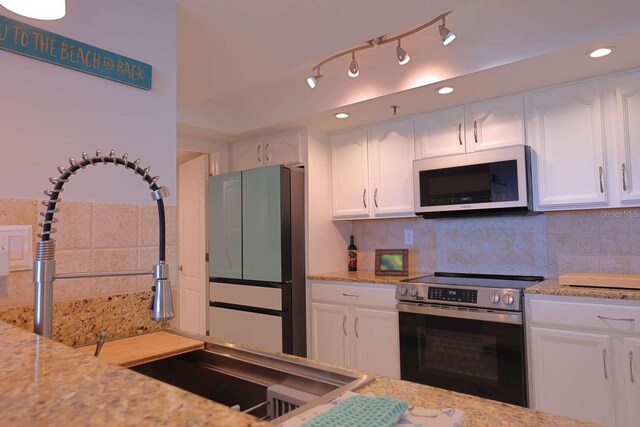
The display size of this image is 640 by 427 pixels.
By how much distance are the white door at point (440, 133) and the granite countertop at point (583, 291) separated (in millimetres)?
1019

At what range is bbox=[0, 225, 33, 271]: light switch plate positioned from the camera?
43.8 inches

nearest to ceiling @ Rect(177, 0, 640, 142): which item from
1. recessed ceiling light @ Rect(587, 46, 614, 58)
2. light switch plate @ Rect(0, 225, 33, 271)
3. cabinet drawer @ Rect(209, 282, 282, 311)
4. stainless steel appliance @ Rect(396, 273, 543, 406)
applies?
recessed ceiling light @ Rect(587, 46, 614, 58)

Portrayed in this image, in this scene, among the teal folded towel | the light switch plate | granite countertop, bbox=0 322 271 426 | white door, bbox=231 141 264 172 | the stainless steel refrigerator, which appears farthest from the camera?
white door, bbox=231 141 264 172

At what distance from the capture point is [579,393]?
2025 mm

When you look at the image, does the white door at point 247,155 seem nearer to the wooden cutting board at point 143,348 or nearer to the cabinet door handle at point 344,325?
the cabinet door handle at point 344,325

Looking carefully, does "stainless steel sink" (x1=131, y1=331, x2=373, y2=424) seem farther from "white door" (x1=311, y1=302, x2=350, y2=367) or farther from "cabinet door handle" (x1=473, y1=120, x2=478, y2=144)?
"cabinet door handle" (x1=473, y1=120, x2=478, y2=144)

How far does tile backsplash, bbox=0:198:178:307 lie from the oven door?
5.56 feet

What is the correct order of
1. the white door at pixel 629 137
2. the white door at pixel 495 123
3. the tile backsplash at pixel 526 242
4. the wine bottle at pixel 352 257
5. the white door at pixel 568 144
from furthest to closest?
the wine bottle at pixel 352 257, the white door at pixel 495 123, the tile backsplash at pixel 526 242, the white door at pixel 568 144, the white door at pixel 629 137

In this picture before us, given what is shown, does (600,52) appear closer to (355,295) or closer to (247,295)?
(355,295)

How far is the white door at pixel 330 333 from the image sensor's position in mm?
2932

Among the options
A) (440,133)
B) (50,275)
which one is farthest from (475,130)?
(50,275)

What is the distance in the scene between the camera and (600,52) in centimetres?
198

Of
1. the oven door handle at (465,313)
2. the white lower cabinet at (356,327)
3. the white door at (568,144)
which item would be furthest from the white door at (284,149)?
the white door at (568,144)

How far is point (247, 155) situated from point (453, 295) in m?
2.19
